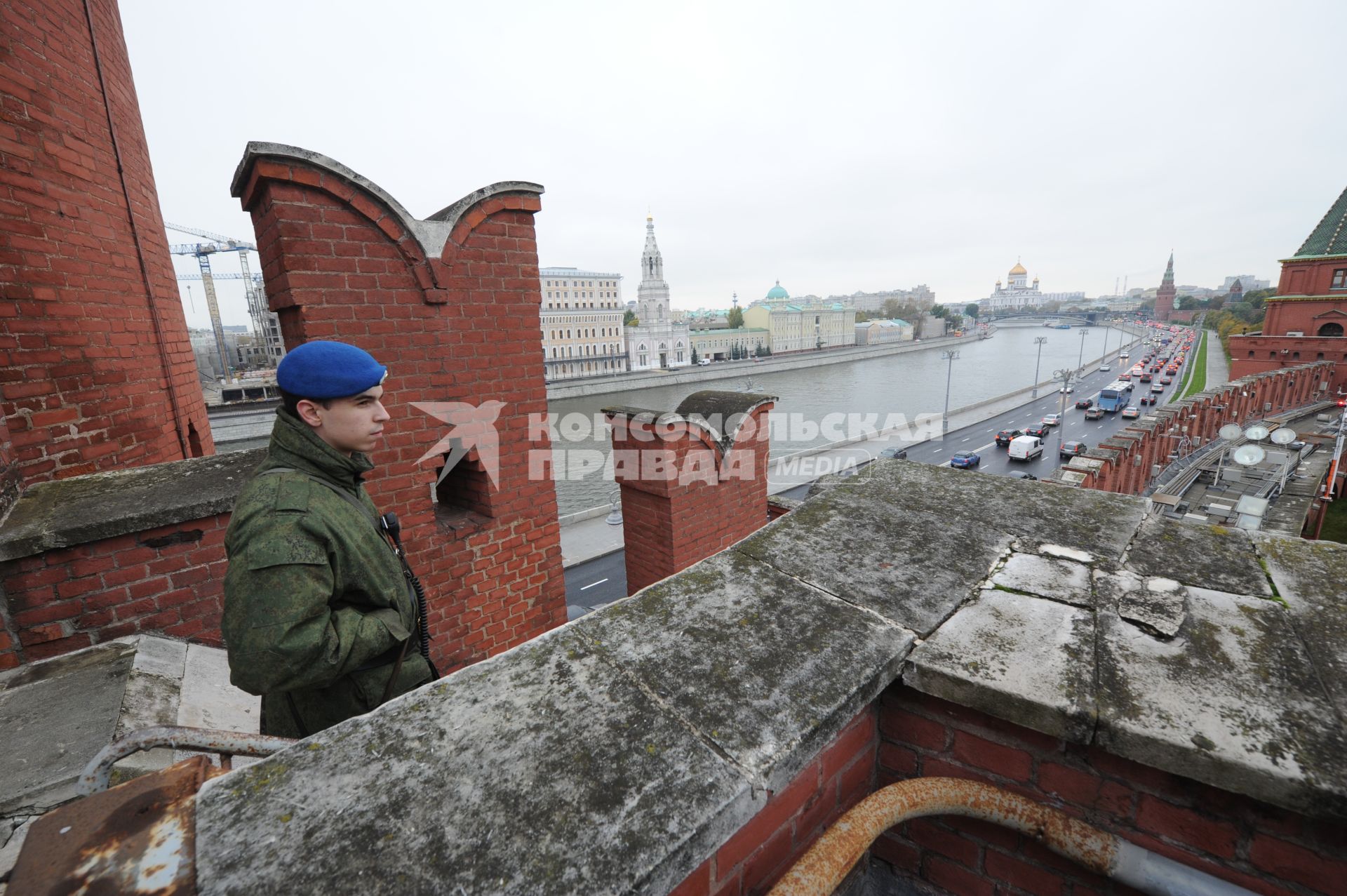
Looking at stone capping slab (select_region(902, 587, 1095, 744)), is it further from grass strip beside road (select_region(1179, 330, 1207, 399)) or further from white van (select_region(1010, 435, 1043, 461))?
grass strip beside road (select_region(1179, 330, 1207, 399))

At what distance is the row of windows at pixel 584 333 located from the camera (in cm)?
6688

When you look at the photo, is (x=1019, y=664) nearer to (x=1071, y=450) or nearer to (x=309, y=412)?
(x=309, y=412)

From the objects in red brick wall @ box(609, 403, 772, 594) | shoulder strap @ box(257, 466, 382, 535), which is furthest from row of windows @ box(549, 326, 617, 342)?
shoulder strap @ box(257, 466, 382, 535)

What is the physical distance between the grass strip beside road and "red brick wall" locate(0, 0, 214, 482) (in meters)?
46.4

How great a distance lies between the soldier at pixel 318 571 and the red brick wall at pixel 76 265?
2.25 m

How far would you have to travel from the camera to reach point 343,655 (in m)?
1.56

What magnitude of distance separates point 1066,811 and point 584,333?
2795 inches

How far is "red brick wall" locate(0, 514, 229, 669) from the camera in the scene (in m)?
2.22

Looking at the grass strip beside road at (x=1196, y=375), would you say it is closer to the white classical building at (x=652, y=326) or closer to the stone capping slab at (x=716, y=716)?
the stone capping slab at (x=716, y=716)

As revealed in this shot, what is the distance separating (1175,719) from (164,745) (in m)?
2.04

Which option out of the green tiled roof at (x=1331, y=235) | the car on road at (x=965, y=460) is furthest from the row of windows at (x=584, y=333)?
the green tiled roof at (x=1331, y=235)

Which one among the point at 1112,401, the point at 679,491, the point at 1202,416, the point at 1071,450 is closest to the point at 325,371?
the point at 679,491

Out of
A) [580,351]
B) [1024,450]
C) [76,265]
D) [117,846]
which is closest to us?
[117,846]

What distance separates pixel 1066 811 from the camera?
130 centimetres
